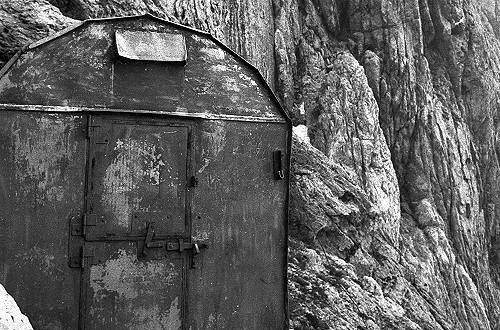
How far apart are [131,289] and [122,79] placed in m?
2.15

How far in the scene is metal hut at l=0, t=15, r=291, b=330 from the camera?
4.71 m

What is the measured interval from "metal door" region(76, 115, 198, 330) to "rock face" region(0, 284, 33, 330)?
121 centimetres

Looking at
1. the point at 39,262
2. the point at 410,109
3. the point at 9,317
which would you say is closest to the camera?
the point at 9,317

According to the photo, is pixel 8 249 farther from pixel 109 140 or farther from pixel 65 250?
pixel 109 140

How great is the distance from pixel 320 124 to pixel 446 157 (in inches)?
294

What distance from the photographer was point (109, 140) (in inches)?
194

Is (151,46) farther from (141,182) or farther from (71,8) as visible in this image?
(71,8)

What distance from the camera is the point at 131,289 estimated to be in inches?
195

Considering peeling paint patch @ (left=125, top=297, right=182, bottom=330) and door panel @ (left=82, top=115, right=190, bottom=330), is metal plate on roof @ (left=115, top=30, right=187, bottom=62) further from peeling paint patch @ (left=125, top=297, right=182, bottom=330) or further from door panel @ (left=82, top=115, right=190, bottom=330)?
peeling paint patch @ (left=125, top=297, right=182, bottom=330)

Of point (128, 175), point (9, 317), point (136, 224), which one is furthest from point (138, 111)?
point (9, 317)

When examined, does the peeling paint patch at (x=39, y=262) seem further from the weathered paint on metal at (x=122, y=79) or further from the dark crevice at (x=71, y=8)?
the dark crevice at (x=71, y=8)

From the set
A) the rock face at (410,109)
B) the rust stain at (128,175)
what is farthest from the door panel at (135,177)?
the rock face at (410,109)

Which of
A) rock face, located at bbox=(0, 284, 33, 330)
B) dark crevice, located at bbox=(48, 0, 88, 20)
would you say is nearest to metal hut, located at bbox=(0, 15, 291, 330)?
rock face, located at bbox=(0, 284, 33, 330)

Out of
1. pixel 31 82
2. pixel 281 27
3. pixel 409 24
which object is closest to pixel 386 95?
pixel 409 24
